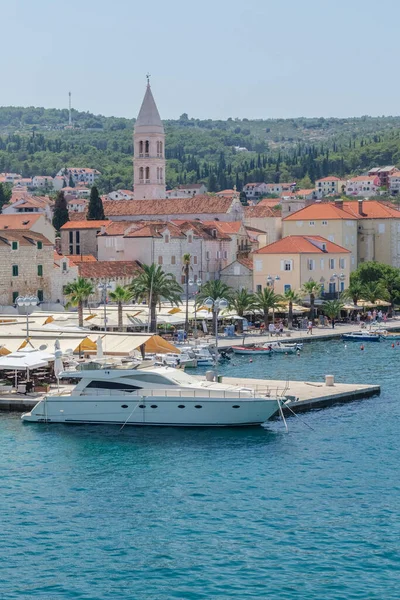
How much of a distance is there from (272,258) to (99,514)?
72.4 m

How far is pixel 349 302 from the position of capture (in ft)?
339

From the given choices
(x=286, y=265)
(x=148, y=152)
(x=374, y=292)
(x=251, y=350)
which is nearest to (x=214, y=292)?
(x=251, y=350)

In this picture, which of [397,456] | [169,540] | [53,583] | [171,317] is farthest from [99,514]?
[171,317]

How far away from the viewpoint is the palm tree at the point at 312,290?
9619 cm

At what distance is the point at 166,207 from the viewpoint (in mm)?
128750

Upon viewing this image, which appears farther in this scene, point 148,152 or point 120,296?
point 148,152

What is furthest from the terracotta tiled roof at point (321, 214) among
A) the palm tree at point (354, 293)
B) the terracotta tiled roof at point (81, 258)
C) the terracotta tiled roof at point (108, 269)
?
the terracotta tiled roof at point (81, 258)

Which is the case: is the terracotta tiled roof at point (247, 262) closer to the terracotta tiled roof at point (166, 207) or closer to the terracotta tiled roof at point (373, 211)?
the terracotta tiled roof at point (166, 207)

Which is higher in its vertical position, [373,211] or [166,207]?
[166,207]

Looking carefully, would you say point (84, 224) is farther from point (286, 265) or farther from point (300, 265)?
point (300, 265)

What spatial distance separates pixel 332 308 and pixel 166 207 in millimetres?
36083

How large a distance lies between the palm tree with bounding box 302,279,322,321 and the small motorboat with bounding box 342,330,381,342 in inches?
292

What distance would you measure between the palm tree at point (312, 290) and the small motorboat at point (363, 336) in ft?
24.3

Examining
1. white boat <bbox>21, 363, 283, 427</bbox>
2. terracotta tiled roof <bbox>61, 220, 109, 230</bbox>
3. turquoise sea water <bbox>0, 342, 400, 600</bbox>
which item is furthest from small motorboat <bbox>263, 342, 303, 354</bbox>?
terracotta tiled roof <bbox>61, 220, 109, 230</bbox>
